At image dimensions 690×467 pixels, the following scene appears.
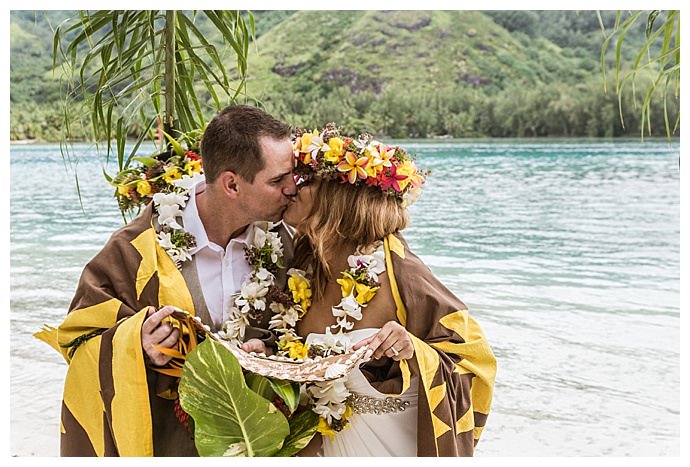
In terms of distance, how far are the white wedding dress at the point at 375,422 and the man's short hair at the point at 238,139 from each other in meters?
0.54

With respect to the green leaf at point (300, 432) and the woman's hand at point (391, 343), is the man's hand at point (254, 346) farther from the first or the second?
the woman's hand at point (391, 343)

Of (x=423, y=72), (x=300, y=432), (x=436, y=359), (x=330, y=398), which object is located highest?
(x=423, y=72)

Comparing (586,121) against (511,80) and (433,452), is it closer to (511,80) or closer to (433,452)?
(511,80)

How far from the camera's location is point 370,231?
2441mm

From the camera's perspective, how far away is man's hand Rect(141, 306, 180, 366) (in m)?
2.25

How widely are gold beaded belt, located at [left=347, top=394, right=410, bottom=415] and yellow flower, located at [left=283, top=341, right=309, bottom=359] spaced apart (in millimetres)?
181

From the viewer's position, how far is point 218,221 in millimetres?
2594

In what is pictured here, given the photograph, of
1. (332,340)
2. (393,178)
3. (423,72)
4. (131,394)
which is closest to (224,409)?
(131,394)

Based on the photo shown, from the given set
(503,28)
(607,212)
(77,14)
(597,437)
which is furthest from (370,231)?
(503,28)

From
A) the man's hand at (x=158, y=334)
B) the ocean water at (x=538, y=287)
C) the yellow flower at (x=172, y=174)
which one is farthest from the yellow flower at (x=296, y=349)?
the ocean water at (x=538, y=287)

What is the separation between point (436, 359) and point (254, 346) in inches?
20.6

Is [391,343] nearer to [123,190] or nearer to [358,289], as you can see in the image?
[358,289]

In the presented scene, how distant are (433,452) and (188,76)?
1.99 meters

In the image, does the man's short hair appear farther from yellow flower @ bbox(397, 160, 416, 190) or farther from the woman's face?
yellow flower @ bbox(397, 160, 416, 190)
